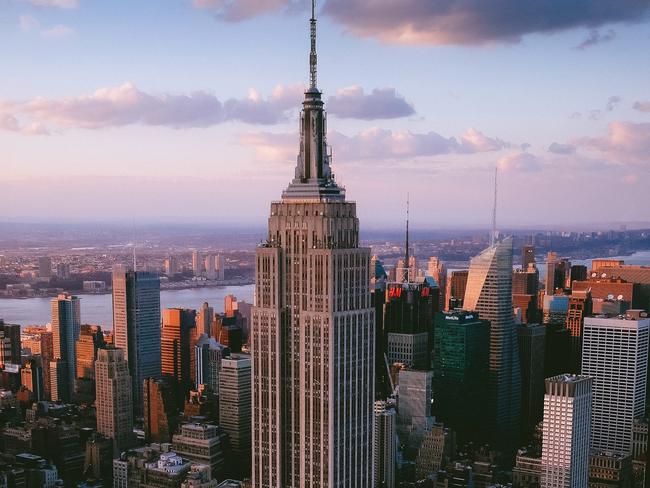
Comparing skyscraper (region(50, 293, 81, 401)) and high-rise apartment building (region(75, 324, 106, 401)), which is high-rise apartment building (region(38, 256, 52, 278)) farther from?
high-rise apartment building (region(75, 324, 106, 401))

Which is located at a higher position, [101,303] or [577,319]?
[101,303]

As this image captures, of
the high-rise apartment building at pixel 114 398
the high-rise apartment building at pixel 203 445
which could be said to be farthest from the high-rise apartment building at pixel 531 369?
the high-rise apartment building at pixel 114 398

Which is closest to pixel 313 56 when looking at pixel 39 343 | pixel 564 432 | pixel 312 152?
pixel 312 152

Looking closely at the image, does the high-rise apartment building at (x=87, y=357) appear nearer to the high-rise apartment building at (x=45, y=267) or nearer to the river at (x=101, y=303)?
the river at (x=101, y=303)

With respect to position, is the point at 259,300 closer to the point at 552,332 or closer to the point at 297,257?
the point at 297,257

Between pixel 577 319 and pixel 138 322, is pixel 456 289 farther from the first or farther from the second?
pixel 138 322

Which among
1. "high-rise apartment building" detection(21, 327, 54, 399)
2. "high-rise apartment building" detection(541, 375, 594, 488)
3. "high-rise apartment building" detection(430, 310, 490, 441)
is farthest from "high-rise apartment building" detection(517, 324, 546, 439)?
"high-rise apartment building" detection(21, 327, 54, 399)
